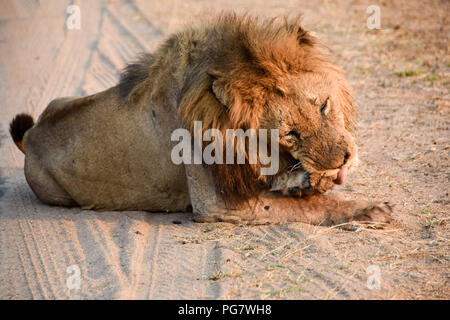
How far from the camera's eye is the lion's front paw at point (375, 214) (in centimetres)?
463

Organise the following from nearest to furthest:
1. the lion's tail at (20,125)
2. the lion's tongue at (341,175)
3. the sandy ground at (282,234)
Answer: the sandy ground at (282,234), the lion's tongue at (341,175), the lion's tail at (20,125)

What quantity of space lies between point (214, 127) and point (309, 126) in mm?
702

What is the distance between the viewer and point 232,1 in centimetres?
1255

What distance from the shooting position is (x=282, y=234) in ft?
15.1

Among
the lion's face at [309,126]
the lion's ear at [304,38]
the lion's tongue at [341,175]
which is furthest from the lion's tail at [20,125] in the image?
the lion's tongue at [341,175]

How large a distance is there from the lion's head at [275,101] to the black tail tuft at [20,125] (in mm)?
2194

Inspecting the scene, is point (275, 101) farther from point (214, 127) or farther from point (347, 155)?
point (347, 155)

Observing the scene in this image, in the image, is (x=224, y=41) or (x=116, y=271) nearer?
(x=116, y=271)

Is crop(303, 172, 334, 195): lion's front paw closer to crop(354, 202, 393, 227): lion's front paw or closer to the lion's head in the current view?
the lion's head

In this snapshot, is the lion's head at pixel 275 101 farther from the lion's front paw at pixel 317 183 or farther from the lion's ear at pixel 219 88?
the lion's front paw at pixel 317 183

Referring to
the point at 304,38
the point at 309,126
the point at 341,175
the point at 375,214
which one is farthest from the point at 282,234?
the point at 304,38
